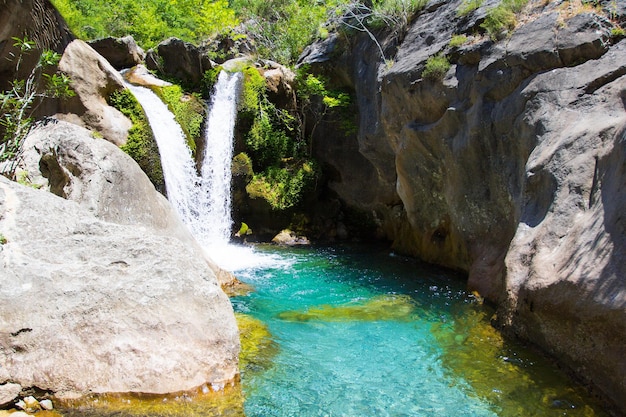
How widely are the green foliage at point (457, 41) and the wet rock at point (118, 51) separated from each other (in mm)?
12942

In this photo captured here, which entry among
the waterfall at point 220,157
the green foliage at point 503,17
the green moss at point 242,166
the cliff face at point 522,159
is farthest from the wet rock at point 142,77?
the green foliage at point 503,17

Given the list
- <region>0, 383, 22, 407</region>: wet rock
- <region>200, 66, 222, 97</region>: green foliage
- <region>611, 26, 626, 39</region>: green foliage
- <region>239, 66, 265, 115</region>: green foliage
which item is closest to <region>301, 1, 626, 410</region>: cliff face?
<region>611, 26, 626, 39</region>: green foliage

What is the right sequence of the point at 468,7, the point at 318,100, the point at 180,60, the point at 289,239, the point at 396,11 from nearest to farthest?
1. the point at 468,7
2. the point at 396,11
3. the point at 289,239
4. the point at 318,100
5. the point at 180,60

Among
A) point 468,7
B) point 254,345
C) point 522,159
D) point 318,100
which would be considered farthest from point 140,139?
point 522,159

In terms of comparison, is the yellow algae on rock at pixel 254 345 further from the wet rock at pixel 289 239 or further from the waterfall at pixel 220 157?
the wet rock at pixel 289 239

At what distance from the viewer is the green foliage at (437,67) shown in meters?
9.81

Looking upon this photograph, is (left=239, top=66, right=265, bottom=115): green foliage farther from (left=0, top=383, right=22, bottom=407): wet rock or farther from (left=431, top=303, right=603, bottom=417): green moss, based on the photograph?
(left=0, top=383, right=22, bottom=407): wet rock

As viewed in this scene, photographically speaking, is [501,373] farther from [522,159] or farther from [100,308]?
[100,308]

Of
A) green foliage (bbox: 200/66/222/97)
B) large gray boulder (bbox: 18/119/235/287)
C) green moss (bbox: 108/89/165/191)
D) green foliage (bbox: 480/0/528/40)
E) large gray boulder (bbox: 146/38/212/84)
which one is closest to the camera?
large gray boulder (bbox: 18/119/235/287)

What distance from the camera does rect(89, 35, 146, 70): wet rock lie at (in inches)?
698

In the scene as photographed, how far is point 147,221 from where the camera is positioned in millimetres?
7293

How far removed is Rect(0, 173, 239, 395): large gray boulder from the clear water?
0.79m

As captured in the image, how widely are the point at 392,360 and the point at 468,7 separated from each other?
7.57m

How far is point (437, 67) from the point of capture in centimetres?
985
